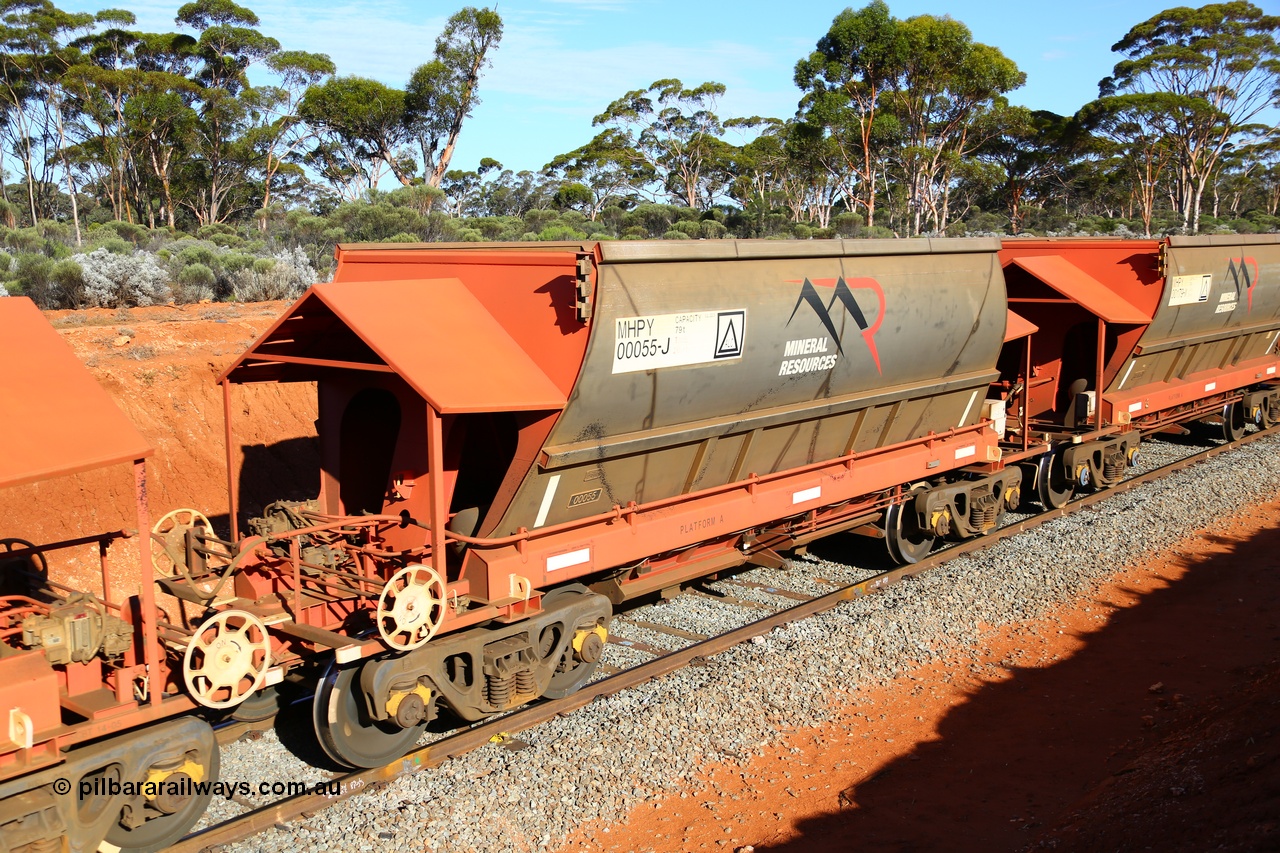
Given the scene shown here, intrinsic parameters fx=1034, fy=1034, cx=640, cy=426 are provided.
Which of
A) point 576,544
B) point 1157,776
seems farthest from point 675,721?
point 1157,776

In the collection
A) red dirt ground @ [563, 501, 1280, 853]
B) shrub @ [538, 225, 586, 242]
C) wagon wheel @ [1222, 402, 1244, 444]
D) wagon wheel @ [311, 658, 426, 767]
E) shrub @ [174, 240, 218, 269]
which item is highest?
shrub @ [538, 225, 586, 242]

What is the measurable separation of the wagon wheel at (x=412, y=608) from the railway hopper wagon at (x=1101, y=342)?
8067 mm

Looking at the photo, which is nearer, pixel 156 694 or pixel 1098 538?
pixel 156 694

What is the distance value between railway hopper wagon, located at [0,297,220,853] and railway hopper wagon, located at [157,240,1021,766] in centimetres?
37

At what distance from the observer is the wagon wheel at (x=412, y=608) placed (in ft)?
20.3

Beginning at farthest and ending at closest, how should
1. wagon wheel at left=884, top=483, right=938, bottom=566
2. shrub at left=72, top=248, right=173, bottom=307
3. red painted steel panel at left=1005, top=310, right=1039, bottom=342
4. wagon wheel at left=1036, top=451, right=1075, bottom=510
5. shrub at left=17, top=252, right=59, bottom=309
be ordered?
shrub at left=72, top=248, right=173, bottom=307, shrub at left=17, top=252, right=59, bottom=309, wagon wheel at left=1036, top=451, right=1075, bottom=510, red painted steel panel at left=1005, top=310, right=1039, bottom=342, wagon wheel at left=884, top=483, right=938, bottom=566

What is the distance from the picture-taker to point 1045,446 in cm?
1270

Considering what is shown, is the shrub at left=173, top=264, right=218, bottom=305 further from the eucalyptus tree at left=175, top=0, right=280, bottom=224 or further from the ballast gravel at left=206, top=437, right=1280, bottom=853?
the eucalyptus tree at left=175, top=0, right=280, bottom=224

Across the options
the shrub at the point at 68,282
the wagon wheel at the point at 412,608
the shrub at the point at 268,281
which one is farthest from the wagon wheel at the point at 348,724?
the shrub at the point at 268,281

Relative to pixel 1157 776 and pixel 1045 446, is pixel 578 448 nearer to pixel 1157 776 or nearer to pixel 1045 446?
pixel 1157 776

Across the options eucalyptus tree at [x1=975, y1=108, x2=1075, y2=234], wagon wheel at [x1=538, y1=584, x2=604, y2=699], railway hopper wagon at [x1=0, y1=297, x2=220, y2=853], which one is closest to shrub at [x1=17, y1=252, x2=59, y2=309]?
railway hopper wagon at [x1=0, y1=297, x2=220, y2=853]

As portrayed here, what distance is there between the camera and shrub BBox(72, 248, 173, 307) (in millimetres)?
18719

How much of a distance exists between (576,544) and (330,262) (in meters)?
19.9

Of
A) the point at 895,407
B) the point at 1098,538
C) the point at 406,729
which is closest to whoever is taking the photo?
the point at 406,729
